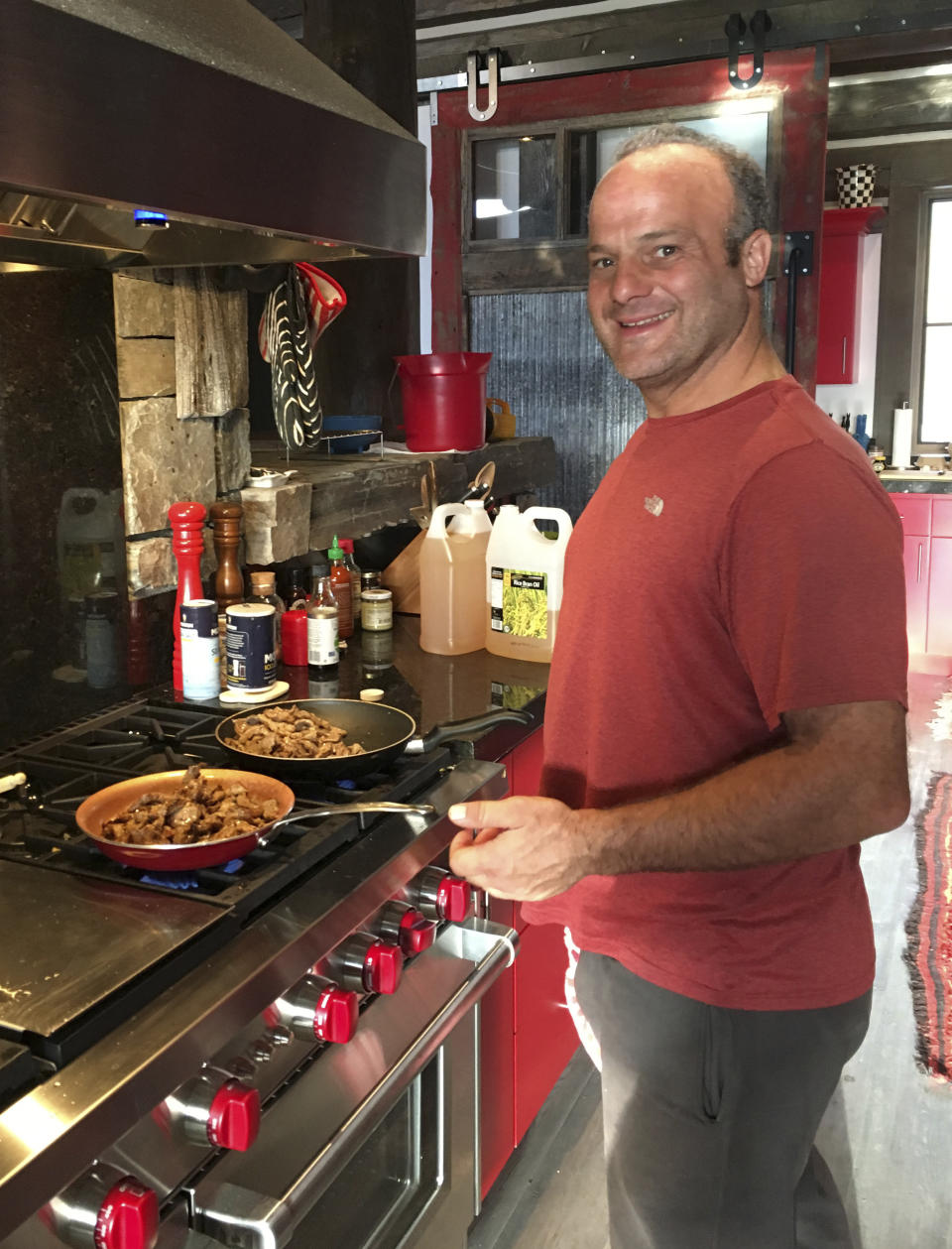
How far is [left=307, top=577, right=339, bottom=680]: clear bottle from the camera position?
221 centimetres

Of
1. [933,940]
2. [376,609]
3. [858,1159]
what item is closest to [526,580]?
[376,609]

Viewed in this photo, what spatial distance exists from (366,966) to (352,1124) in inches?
6.8

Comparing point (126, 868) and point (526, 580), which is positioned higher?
point (526, 580)

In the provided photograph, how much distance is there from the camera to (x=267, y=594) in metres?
2.27

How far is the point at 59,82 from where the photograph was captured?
979mm

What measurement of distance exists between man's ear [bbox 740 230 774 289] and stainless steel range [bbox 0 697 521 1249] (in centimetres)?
82

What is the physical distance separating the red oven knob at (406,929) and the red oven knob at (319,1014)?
0.19m

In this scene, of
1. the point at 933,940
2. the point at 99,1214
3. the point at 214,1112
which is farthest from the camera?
the point at 933,940

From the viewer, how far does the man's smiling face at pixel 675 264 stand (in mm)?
1278

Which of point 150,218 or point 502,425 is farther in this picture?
point 502,425

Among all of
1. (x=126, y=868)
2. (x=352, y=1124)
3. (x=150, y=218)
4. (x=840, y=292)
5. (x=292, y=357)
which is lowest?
(x=352, y=1124)

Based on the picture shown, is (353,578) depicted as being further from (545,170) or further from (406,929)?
(545,170)

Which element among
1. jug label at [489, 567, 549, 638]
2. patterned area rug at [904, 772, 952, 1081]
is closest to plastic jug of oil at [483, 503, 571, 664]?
jug label at [489, 567, 549, 638]

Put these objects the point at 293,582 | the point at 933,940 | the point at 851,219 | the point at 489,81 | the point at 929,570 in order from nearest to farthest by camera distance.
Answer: the point at 293,582
the point at 933,940
the point at 489,81
the point at 929,570
the point at 851,219
